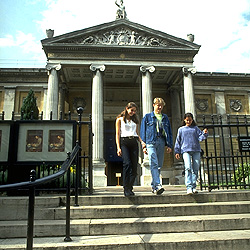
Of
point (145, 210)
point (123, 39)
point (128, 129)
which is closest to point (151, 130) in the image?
point (128, 129)

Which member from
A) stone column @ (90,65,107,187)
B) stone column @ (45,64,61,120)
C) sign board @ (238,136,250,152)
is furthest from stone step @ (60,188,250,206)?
stone column @ (45,64,61,120)

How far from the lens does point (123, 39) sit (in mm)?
21844

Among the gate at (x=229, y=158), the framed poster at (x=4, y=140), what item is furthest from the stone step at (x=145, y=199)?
the framed poster at (x=4, y=140)

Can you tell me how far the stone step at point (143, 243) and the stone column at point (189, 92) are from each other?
17.3 m

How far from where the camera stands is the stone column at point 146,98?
63.2ft

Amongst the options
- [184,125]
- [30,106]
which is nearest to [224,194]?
[184,125]

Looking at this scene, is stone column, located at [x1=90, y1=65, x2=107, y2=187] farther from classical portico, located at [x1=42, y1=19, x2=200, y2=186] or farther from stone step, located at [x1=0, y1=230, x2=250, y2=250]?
stone step, located at [x1=0, y1=230, x2=250, y2=250]

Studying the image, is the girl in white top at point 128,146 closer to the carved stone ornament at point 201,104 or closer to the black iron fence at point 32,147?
the black iron fence at point 32,147

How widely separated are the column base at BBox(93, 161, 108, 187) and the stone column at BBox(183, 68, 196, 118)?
795 centimetres

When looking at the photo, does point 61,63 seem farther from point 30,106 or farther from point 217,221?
point 217,221

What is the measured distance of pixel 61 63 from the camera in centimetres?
2100

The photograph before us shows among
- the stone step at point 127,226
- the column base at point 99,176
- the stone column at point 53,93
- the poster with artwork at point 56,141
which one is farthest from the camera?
the stone column at point 53,93

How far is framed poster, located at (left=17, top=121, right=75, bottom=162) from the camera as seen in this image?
6664 mm

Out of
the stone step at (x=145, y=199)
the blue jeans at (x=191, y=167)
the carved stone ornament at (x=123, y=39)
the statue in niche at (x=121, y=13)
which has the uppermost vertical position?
the statue in niche at (x=121, y=13)
